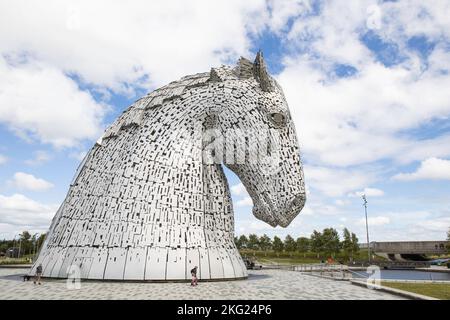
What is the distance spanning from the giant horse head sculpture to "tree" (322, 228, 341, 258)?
48911 millimetres

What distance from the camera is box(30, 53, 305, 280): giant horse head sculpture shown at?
10.7m

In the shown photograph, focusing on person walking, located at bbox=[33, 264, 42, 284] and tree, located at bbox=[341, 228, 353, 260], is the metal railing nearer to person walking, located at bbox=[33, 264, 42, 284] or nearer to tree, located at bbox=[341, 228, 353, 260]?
person walking, located at bbox=[33, 264, 42, 284]

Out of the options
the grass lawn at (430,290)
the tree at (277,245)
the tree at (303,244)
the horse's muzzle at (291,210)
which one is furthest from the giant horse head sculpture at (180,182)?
the tree at (277,245)

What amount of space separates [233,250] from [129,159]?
14.6ft

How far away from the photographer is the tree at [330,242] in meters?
57.5

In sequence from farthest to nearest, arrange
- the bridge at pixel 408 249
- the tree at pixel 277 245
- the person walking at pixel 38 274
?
1. the tree at pixel 277 245
2. the bridge at pixel 408 249
3. the person walking at pixel 38 274

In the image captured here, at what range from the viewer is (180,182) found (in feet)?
37.4

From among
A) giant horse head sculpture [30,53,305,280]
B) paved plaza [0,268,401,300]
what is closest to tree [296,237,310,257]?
giant horse head sculpture [30,53,305,280]

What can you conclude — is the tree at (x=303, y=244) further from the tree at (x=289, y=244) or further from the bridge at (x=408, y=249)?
the bridge at (x=408, y=249)

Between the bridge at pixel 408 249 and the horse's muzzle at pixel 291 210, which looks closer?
the horse's muzzle at pixel 291 210

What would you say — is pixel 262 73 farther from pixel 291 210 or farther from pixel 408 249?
pixel 408 249

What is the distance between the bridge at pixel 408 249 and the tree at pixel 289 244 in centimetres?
1688

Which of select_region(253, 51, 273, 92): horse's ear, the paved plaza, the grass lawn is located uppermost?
select_region(253, 51, 273, 92): horse's ear
